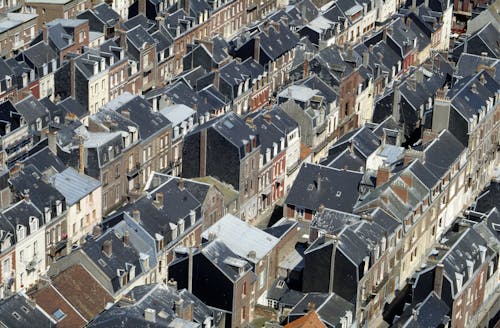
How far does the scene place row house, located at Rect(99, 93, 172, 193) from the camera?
153250mm

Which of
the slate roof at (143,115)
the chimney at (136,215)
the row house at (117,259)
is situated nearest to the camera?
the row house at (117,259)

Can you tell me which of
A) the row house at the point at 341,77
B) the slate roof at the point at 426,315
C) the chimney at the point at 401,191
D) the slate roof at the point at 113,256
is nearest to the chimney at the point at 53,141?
the slate roof at the point at 113,256

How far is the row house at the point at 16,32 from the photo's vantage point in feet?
621

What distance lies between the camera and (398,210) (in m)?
138

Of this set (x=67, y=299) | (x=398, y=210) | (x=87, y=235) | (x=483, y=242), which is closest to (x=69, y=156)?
(x=87, y=235)

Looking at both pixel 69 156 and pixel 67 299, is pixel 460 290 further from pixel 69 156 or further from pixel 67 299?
pixel 69 156

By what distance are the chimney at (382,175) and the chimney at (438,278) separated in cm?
1853

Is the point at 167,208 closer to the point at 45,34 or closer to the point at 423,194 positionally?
the point at 423,194

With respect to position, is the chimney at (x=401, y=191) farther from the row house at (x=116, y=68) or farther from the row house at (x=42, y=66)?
the row house at (x=42, y=66)

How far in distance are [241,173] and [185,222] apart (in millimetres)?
13837

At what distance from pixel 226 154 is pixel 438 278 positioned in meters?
32.3

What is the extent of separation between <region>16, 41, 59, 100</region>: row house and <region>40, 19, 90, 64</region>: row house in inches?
97.2

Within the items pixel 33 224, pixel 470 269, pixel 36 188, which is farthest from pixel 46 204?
pixel 470 269

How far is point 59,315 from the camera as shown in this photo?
122m
